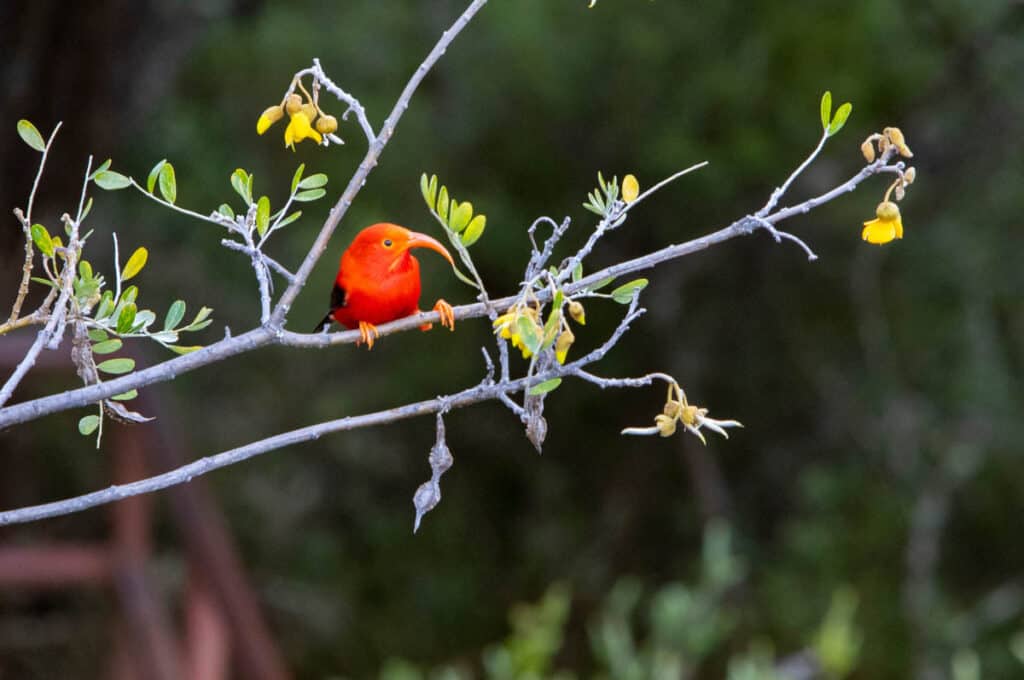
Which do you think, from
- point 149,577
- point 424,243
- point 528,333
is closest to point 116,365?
point 528,333

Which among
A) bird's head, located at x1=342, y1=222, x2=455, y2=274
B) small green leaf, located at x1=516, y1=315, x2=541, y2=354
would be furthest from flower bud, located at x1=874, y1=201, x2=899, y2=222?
bird's head, located at x1=342, y1=222, x2=455, y2=274

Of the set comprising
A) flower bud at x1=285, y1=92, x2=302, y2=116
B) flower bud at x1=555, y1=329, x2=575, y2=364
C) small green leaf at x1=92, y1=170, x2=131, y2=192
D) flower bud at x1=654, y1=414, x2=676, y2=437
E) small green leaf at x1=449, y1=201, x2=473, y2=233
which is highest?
flower bud at x1=285, y1=92, x2=302, y2=116

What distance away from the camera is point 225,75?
6.31 metres

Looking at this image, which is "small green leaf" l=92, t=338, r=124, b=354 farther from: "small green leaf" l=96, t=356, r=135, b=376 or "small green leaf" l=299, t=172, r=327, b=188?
"small green leaf" l=299, t=172, r=327, b=188

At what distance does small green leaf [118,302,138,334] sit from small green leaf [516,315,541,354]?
0.30 m

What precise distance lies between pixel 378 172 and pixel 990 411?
9.96ft

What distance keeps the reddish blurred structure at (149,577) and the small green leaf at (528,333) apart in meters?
2.13

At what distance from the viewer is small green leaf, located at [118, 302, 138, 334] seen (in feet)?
3.43

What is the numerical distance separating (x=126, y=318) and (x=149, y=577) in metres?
2.32

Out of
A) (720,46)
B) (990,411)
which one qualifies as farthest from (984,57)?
(990,411)

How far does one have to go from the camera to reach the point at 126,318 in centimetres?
105

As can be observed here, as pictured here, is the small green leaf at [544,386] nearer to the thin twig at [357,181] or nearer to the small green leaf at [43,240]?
the thin twig at [357,181]

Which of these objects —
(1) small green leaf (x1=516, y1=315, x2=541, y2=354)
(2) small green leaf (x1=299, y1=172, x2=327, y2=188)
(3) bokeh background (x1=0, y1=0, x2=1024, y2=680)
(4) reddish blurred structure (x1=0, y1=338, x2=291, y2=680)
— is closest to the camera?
(1) small green leaf (x1=516, y1=315, x2=541, y2=354)

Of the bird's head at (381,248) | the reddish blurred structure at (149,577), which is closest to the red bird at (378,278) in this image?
the bird's head at (381,248)
